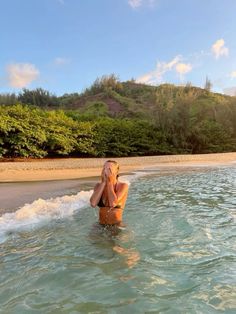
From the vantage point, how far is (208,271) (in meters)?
4.22

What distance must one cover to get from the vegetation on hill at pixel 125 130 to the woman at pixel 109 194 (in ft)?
42.3

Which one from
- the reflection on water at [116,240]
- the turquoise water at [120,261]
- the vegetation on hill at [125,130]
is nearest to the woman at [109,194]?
the reflection on water at [116,240]

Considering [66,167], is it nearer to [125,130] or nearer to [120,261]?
[125,130]

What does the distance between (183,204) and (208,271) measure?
14.6 feet

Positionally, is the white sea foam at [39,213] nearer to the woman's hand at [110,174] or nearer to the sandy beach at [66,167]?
the woman's hand at [110,174]

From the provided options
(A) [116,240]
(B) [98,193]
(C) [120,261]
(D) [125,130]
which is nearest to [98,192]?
(B) [98,193]

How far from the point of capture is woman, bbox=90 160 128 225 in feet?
17.4

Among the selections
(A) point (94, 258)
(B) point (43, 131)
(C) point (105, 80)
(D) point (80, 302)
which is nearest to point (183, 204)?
(A) point (94, 258)

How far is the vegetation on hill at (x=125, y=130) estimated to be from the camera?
18719mm

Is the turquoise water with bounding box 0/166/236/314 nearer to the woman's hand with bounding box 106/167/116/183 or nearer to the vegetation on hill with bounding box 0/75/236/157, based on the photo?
the woman's hand with bounding box 106/167/116/183

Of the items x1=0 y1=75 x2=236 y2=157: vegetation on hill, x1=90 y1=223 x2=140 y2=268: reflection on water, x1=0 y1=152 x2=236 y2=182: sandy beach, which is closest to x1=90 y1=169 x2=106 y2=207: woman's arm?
x1=90 y1=223 x2=140 y2=268: reflection on water

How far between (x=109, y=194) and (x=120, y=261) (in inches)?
44.4

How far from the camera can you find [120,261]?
451cm

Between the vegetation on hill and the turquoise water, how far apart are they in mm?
11188
